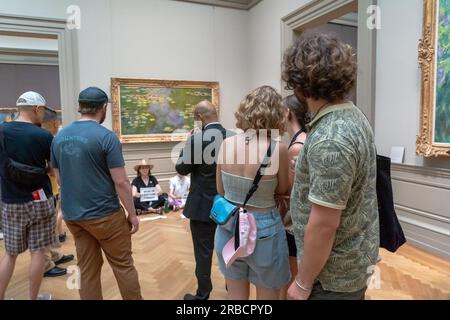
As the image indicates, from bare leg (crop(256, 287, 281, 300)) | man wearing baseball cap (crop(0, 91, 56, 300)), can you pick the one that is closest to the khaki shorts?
man wearing baseball cap (crop(0, 91, 56, 300))

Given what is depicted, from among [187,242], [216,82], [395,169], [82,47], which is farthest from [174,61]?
[395,169]

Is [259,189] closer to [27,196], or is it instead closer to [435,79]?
[27,196]

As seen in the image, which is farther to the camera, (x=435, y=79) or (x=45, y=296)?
(x=435, y=79)

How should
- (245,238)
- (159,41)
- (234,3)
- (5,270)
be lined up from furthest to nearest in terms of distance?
(234,3) < (159,41) < (5,270) < (245,238)

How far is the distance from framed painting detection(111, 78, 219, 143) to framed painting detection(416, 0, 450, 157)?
408 cm

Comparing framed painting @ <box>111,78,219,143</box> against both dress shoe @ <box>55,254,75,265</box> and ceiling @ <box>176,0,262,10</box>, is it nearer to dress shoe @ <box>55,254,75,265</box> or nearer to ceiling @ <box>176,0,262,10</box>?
ceiling @ <box>176,0,262,10</box>

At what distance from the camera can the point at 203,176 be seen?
2.52 meters

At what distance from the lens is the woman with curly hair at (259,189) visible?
168cm

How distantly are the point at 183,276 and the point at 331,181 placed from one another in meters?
2.45

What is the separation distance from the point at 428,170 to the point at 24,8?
624cm

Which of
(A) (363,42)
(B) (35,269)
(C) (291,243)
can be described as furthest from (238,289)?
(A) (363,42)

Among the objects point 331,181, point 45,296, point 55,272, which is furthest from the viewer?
point 55,272

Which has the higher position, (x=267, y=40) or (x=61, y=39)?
(x=267, y=40)

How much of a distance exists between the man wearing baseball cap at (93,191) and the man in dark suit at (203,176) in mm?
490
